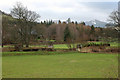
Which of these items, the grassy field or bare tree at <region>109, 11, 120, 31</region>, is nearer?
the grassy field

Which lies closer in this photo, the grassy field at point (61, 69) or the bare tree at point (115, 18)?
the grassy field at point (61, 69)

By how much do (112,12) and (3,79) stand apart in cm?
2304

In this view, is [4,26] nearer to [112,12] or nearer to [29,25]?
[29,25]

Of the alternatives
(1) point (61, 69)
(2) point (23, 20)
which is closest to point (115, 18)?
(2) point (23, 20)

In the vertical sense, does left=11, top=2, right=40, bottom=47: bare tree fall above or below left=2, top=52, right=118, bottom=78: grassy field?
above

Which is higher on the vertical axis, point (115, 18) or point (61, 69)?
point (115, 18)

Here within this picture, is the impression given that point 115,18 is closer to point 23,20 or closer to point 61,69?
point 23,20

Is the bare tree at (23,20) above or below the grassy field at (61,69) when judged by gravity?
above

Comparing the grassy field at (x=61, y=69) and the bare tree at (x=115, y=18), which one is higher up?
the bare tree at (x=115, y=18)

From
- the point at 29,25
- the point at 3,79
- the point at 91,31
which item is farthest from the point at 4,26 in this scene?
the point at 91,31

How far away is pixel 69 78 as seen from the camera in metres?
6.09

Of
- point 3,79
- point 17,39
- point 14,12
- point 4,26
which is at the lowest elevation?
point 3,79

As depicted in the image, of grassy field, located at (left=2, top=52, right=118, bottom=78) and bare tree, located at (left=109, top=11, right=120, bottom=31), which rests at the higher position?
bare tree, located at (left=109, top=11, right=120, bottom=31)

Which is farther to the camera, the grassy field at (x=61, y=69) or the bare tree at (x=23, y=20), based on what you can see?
the bare tree at (x=23, y=20)
